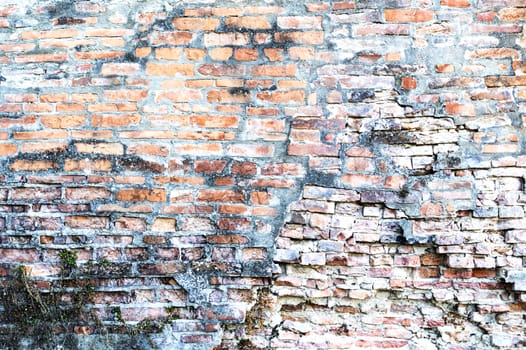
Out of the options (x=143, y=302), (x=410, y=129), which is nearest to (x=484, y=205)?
(x=410, y=129)

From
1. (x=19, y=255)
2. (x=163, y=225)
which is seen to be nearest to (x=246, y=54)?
(x=163, y=225)

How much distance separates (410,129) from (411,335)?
1114 millimetres

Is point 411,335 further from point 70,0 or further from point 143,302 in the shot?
point 70,0

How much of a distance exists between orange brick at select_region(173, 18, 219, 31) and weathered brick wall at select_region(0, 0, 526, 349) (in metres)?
0.02

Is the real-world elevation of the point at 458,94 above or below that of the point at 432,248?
above

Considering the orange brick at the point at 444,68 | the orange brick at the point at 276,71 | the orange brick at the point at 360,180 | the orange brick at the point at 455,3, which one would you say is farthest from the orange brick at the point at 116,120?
the orange brick at the point at 455,3

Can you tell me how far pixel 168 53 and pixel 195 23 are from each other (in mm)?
221

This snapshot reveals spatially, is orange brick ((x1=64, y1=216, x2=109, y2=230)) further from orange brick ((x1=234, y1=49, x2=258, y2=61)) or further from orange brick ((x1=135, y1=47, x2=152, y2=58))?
orange brick ((x1=234, y1=49, x2=258, y2=61))

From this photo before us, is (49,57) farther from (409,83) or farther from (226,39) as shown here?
(409,83)

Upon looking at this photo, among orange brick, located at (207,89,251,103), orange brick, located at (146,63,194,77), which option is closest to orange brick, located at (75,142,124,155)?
orange brick, located at (146,63,194,77)

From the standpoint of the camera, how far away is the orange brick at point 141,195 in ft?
8.91

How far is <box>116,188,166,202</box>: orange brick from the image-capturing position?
272 cm

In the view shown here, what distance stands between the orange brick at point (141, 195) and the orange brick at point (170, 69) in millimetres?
631

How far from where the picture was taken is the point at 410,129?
271 centimetres
